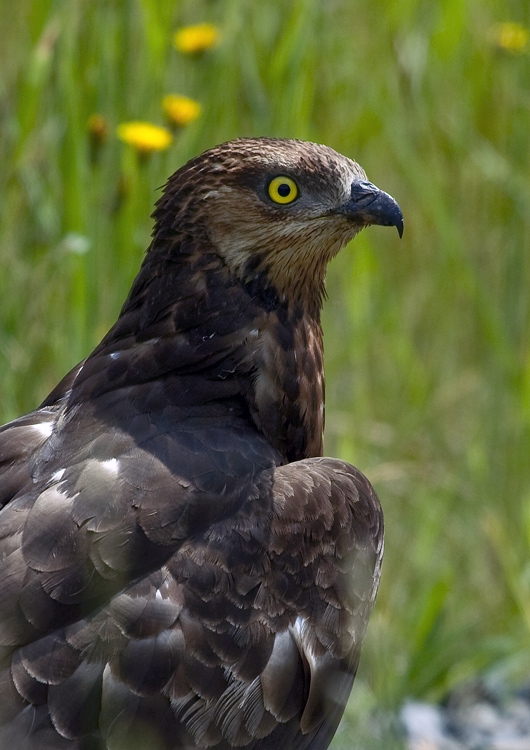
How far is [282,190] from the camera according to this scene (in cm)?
307

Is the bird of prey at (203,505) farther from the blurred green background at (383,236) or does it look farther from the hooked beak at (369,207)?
the blurred green background at (383,236)

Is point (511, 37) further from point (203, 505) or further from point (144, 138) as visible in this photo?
point (203, 505)

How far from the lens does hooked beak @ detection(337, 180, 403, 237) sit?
3.08 metres

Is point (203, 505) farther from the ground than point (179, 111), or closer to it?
closer to it

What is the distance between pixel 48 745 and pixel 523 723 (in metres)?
1.97

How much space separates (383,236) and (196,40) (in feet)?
6.02

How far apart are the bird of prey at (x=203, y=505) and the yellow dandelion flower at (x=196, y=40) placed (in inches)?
46.1

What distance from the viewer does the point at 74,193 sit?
13.0ft

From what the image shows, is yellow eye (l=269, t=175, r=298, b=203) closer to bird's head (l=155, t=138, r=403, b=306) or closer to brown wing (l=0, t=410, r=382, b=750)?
bird's head (l=155, t=138, r=403, b=306)

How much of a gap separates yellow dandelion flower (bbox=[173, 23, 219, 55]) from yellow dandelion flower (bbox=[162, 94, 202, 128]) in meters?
0.22

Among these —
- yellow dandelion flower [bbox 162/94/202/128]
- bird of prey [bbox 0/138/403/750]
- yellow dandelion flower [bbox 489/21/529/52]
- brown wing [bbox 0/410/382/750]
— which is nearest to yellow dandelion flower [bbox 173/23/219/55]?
yellow dandelion flower [bbox 162/94/202/128]

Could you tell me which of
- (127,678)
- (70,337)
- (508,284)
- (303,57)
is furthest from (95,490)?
(508,284)

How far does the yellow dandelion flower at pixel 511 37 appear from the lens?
493 cm

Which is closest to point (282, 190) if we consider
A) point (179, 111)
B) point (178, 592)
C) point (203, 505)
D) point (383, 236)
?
point (203, 505)
